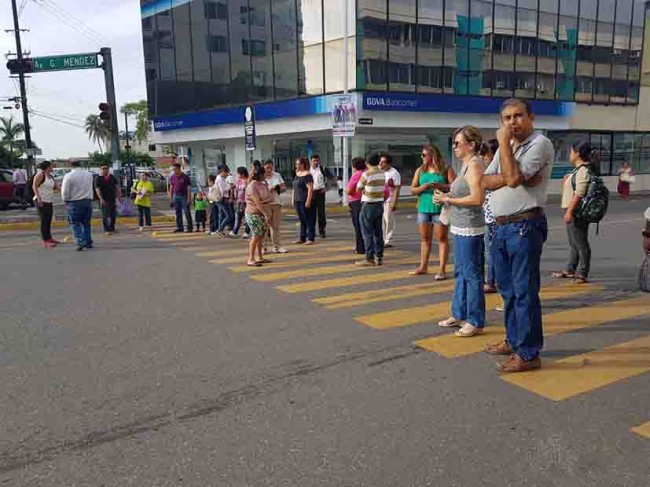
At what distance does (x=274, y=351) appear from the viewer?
16.2ft

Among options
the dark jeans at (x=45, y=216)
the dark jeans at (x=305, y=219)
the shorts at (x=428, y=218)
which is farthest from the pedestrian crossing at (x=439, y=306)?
the dark jeans at (x=45, y=216)

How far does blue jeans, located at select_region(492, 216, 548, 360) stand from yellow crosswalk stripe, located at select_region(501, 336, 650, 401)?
0.72ft

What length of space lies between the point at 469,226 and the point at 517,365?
1.38 m

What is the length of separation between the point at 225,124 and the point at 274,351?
25312mm

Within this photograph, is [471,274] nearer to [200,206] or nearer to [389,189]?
[389,189]

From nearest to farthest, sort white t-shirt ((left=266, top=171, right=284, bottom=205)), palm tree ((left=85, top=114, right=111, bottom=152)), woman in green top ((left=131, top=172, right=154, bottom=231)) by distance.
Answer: white t-shirt ((left=266, top=171, right=284, bottom=205)), woman in green top ((left=131, top=172, right=154, bottom=231)), palm tree ((left=85, top=114, right=111, bottom=152))

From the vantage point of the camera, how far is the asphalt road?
10.1ft

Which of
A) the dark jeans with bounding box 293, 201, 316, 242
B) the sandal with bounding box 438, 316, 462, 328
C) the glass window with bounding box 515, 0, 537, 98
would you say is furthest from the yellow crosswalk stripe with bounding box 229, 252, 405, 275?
the glass window with bounding box 515, 0, 537, 98

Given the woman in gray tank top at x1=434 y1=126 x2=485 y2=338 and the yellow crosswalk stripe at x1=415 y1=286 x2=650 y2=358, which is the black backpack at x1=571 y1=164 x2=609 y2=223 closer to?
the yellow crosswalk stripe at x1=415 y1=286 x2=650 y2=358

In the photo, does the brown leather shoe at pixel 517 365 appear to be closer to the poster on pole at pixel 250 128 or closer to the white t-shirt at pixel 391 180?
the white t-shirt at pixel 391 180

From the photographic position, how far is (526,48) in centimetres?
2752

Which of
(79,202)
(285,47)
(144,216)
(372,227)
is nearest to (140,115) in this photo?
(285,47)

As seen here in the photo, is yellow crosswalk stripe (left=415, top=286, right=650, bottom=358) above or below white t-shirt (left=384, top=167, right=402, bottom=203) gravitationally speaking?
below

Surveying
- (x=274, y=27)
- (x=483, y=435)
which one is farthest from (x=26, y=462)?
(x=274, y=27)
